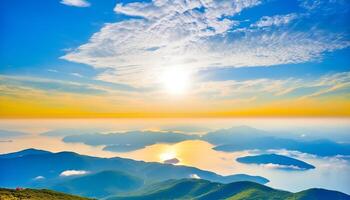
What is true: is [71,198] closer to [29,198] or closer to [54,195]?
[54,195]

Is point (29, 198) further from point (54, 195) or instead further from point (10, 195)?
point (54, 195)

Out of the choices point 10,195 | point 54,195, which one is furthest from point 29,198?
point 54,195

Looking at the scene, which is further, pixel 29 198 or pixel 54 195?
pixel 54 195

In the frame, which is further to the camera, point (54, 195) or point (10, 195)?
point (54, 195)

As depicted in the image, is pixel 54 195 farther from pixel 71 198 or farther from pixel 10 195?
pixel 10 195

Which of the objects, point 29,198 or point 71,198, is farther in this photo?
point 71,198

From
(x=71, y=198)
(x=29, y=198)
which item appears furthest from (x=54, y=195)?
(x=29, y=198)
